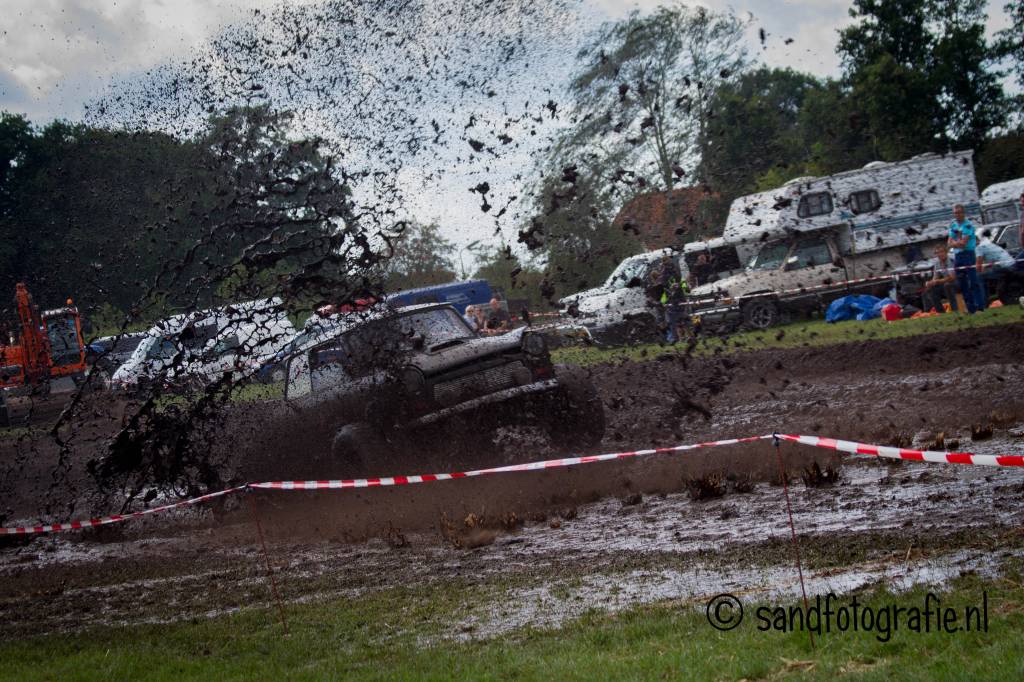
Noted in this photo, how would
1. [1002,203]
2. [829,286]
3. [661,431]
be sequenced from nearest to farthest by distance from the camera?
1. [661,431]
2. [829,286]
3. [1002,203]

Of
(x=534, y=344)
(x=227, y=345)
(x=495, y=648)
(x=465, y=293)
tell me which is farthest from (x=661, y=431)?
(x=465, y=293)

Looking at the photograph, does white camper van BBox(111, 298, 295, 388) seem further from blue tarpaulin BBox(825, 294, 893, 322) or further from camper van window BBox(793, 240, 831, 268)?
camper van window BBox(793, 240, 831, 268)

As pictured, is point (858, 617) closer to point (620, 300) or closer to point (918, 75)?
point (620, 300)

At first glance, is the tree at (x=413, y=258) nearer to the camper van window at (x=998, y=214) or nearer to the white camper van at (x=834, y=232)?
the white camper van at (x=834, y=232)

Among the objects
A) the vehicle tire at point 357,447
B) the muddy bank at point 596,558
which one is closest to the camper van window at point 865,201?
the muddy bank at point 596,558

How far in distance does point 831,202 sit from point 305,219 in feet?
51.7

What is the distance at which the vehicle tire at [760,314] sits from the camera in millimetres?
22969

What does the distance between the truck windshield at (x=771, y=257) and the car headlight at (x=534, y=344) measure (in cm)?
1294

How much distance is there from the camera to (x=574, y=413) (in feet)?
38.4

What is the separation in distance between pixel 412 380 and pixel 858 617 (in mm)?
6435

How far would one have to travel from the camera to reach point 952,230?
1948 cm

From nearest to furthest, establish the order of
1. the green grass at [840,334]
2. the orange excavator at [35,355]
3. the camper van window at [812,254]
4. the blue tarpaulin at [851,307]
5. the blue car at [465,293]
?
the green grass at [840,334]
the blue tarpaulin at [851,307]
the camper van window at [812,254]
the orange excavator at [35,355]
the blue car at [465,293]

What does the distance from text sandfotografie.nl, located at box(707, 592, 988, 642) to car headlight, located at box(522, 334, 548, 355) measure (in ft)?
19.0

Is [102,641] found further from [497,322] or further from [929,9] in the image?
[929,9]
